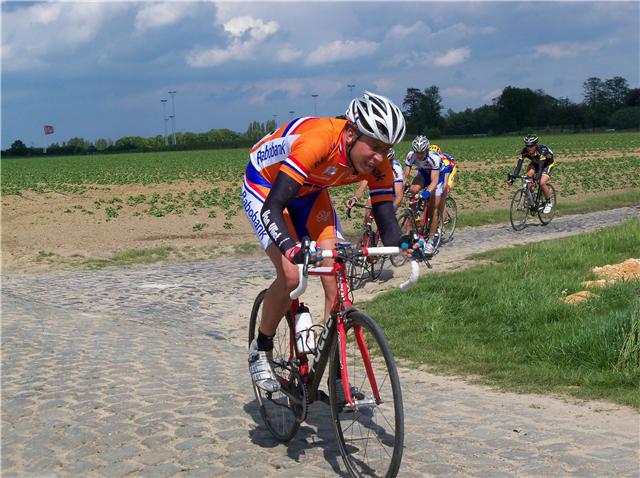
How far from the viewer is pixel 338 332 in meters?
4.52

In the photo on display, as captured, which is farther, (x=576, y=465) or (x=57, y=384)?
(x=57, y=384)

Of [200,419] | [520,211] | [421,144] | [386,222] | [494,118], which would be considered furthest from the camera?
[494,118]

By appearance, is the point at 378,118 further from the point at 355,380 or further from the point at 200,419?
the point at 200,419

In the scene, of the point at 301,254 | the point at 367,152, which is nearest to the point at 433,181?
the point at 367,152

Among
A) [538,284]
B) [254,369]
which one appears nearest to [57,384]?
[254,369]

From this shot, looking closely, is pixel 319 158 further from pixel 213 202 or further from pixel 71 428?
pixel 213 202

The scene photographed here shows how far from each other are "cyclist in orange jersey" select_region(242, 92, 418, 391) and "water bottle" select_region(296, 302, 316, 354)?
0.55 ft

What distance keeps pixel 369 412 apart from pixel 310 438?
3.35 ft

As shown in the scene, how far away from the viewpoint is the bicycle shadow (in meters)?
4.96

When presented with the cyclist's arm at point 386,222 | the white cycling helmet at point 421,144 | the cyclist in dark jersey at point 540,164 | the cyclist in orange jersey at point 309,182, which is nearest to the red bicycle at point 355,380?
the cyclist in orange jersey at point 309,182

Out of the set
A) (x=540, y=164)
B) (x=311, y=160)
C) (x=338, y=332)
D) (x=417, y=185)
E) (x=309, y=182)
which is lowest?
(x=338, y=332)

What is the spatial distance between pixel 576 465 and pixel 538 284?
468cm

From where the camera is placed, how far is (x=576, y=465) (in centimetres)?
460

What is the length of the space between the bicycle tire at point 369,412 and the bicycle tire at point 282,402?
55 centimetres
